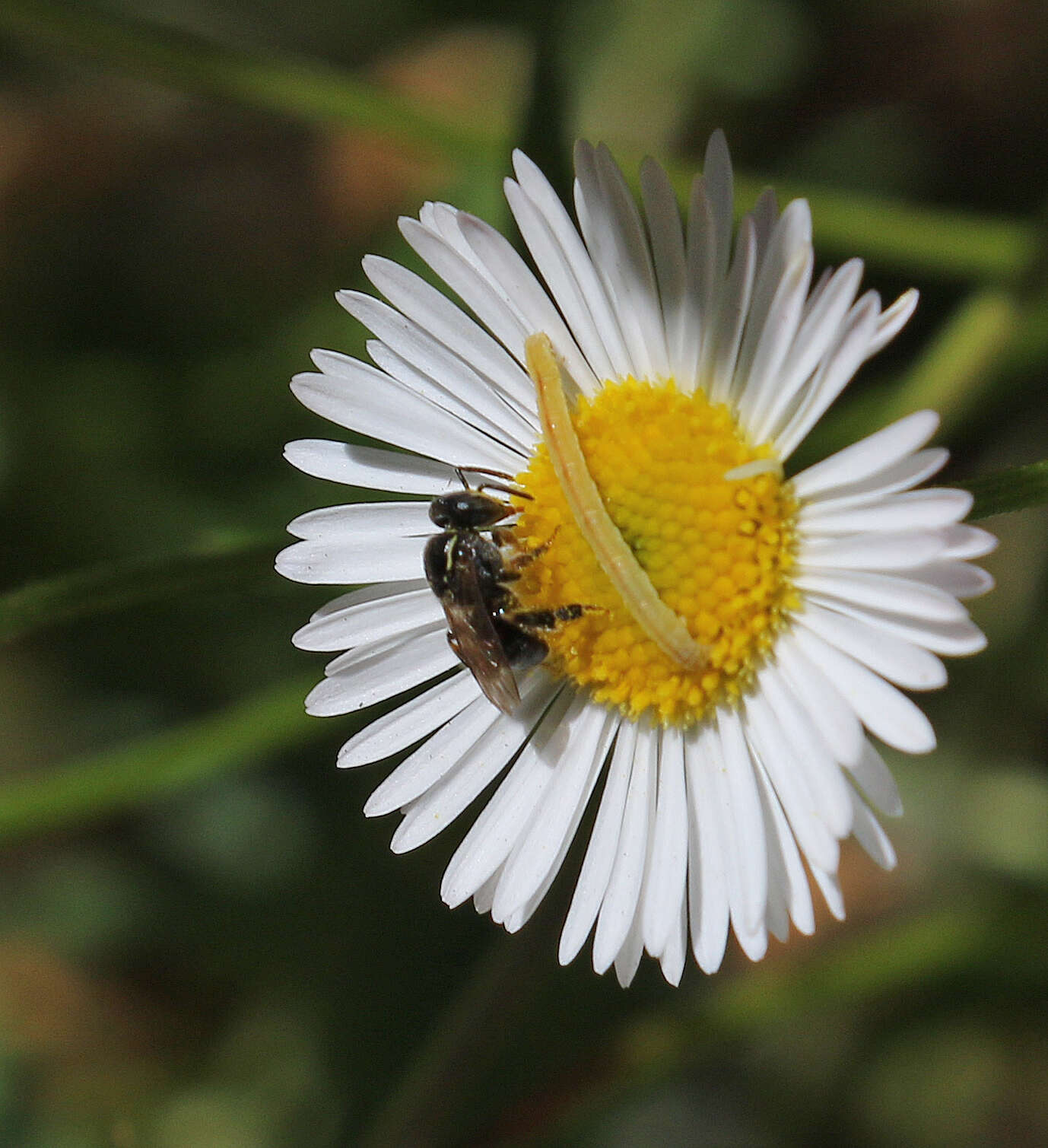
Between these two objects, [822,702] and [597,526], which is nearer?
[822,702]

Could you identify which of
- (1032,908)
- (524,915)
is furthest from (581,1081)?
(524,915)

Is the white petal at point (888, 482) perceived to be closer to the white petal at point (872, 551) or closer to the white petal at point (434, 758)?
the white petal at point (872, 551)

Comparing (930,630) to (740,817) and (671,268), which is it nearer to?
(740,817)

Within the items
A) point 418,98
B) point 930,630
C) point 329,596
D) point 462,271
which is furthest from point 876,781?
point 418,98

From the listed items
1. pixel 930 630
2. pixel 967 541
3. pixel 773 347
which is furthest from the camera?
pixel 773 347

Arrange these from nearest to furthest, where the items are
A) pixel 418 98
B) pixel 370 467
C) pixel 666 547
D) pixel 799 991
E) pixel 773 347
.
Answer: pixel 773 347 → pixel 666 547 → pixel 370 467 → pixel 799 991 → pixel 418 98

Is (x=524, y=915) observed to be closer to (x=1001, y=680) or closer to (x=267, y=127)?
(x=1001, y=680)
